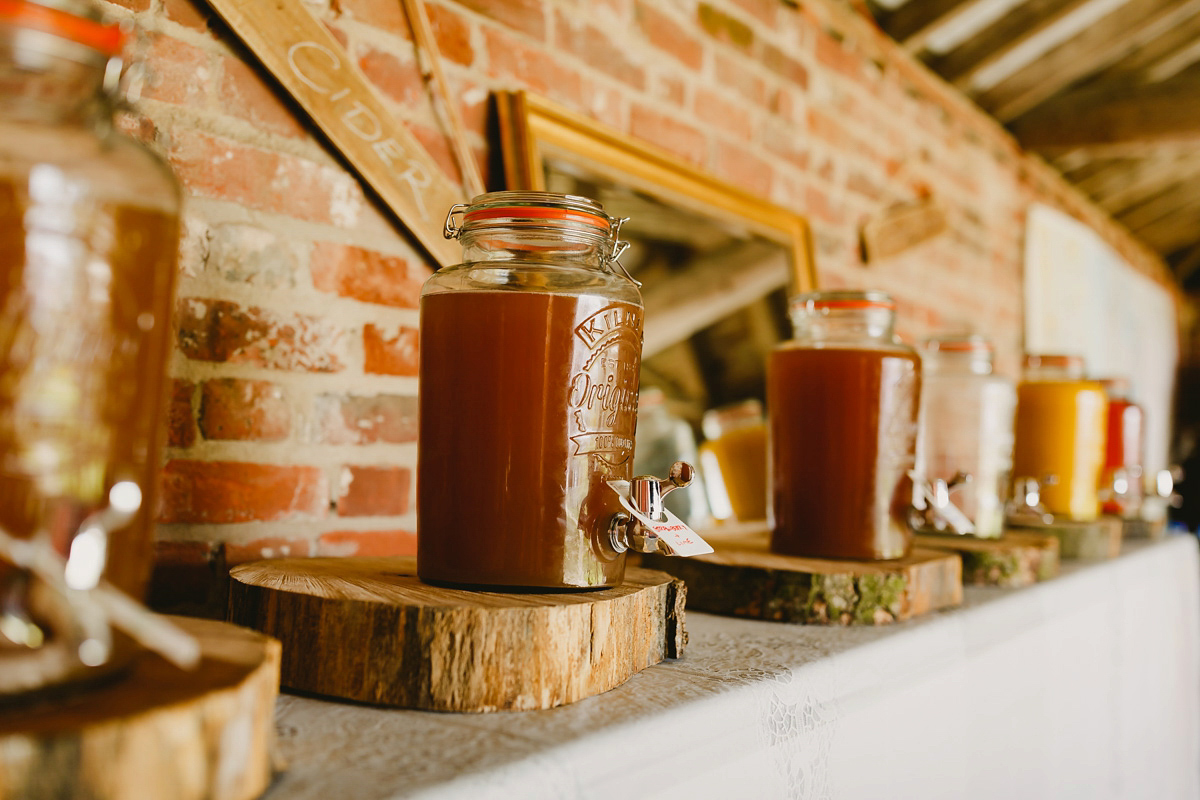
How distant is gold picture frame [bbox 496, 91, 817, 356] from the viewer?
4.09 ft

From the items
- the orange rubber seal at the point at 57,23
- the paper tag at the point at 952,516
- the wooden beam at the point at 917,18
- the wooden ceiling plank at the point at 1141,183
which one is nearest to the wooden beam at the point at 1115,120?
the wooden ceiling plank at the point at 1141,183

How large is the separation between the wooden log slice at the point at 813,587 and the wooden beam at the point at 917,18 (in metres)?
1.73

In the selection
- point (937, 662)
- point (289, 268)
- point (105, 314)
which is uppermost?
point (289, 268)

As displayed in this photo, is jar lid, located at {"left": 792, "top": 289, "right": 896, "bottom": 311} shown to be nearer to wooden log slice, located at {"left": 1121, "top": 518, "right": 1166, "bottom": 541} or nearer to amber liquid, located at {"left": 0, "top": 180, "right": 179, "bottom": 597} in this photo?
amber liquid, located at {"left": 0, "top": 180, "right": 179, "bottom": 597}

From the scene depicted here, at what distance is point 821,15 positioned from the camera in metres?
2.05

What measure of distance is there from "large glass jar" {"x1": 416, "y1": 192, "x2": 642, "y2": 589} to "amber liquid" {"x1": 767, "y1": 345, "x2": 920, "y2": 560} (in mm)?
407

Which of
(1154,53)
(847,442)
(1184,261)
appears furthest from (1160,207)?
(847,442)

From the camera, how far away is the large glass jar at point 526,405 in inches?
28.7

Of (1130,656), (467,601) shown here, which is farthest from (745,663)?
(1130,656)

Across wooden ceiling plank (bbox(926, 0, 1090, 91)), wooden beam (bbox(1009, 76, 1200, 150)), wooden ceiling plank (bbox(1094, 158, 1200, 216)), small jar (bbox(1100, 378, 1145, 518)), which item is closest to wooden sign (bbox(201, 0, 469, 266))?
small jar (bbox(1100, 378, 1145, 518))

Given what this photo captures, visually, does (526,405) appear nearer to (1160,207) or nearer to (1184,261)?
(1160,207)

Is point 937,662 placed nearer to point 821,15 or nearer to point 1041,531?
point 1041,531

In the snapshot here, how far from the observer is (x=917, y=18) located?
2357 mm

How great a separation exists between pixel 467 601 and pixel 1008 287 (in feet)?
10.0
